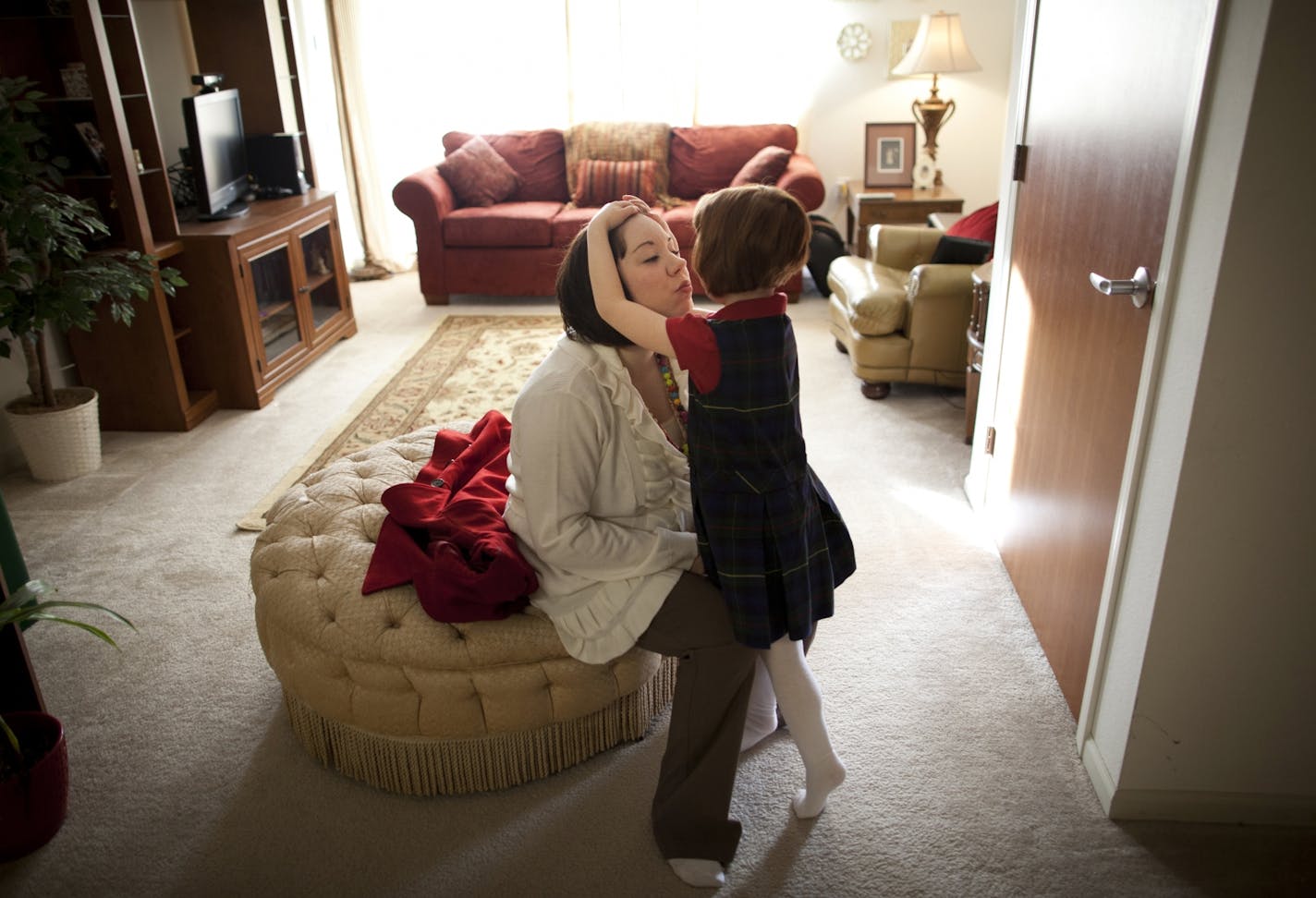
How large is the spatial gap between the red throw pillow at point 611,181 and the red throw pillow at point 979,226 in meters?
1.92

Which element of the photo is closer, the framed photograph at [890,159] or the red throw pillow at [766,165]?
the red throw pillow at [766,165]

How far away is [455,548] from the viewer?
178cm

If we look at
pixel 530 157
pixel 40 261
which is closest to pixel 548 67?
pixel 530 157

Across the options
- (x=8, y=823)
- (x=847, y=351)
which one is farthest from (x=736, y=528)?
(x=847, y=351)

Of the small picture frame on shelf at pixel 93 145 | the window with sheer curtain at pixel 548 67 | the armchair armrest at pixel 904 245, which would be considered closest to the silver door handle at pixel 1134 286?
the armchair armrest at pixel 904 245

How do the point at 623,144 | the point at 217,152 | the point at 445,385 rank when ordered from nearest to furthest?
the point at 217,152 → the point at 445,385 → the point at 623,144

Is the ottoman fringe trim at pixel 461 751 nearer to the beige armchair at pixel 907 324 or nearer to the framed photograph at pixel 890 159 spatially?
the beige armchair at pixel 907 324

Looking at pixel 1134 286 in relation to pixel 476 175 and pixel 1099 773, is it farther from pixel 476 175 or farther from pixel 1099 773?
pixel 476 175

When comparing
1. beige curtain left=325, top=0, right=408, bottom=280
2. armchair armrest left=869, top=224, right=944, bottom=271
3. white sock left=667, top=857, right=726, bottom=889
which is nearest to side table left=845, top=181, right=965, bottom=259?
armchair armrest left=869, top=224, right=944, bottom=271

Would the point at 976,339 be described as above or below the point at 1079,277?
below

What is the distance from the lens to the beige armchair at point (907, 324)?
3.64 meters

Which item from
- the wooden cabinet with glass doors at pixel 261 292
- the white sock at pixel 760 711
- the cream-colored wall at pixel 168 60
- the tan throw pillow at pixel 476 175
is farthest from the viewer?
the tan throw pillow at pixel 476 175

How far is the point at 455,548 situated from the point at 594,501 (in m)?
0.27

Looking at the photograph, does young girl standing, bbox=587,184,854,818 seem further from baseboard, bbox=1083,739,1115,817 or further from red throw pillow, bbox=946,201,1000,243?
red throw pillow, bbox=946,201,1000,243
